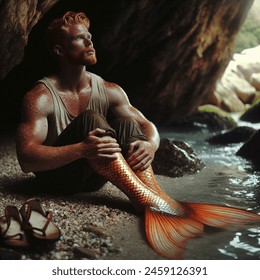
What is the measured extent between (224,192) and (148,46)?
3.84m

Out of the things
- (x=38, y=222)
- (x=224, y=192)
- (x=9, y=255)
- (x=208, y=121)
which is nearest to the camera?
(x=9, y=255)

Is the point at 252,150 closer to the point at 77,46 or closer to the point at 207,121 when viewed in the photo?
the point at 77,46

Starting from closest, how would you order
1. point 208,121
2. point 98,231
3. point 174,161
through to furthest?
point 98,231 → point 174,161 → point 208,121

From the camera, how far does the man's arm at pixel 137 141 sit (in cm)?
301

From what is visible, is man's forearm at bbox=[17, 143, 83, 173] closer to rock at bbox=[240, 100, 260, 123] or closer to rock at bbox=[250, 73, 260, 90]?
rock at bbox=[240, 100, 260, 123]

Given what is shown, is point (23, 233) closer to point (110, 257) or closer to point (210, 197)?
point (110, 257)

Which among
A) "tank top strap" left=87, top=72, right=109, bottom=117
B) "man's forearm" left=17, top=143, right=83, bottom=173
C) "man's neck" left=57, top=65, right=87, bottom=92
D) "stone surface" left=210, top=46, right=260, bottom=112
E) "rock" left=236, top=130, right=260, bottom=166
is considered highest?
"man's neck" left=57, top=65, right=87, bottom=92

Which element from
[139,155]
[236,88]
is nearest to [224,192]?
[139,155]

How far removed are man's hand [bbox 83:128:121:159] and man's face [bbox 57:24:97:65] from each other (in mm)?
634

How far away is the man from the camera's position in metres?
2.86

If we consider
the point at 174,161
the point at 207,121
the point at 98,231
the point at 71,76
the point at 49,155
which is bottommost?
the point at 207,121

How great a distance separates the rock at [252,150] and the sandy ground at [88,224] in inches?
97.8

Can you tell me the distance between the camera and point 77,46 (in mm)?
3100

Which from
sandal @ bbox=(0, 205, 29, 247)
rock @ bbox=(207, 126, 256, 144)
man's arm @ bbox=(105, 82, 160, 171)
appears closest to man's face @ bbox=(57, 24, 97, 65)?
man's arm @ bbox=(105, 82, 160, 171)
